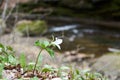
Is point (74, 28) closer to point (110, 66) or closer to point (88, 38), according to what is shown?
point (88, 38)

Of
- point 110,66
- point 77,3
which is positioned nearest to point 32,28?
point 77,3

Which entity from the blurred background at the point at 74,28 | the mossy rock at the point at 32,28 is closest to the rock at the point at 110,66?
the blurred background at the point at 74,28

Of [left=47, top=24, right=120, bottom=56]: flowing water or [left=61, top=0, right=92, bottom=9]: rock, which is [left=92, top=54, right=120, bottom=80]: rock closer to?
[left=47, top=24, right=120, bottom=56]: flowing water

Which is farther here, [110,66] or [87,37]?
[87,37]

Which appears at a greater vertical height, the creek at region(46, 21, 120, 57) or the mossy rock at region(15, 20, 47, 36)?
the mossy rock at region(15, 20, 47, 36)

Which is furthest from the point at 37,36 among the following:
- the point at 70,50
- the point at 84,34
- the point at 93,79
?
the point at 93,79

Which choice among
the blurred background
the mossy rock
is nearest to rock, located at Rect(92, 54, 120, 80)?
the blurred background

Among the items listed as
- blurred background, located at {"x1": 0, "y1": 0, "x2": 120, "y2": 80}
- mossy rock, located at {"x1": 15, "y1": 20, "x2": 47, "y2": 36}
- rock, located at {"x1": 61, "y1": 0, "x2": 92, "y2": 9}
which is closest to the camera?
blurred background, located at {"x1": 0, "y1": 0, "x2": 120, "y2": 80}
